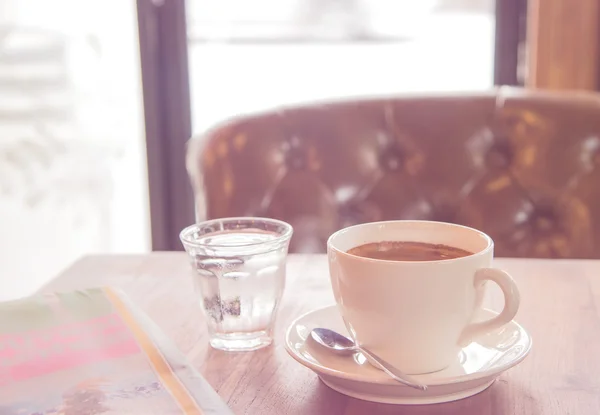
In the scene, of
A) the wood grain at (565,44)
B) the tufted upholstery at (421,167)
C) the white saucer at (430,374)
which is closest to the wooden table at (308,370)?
the white saucer at (430,374)

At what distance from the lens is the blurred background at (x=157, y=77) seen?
1906 millimetres

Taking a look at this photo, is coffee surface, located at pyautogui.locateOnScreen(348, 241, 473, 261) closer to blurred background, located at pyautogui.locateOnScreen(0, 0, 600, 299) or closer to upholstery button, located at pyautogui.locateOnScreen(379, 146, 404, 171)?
upholstery button, located at pyautogui.locateOnScreen(379, 146, 404, 171)

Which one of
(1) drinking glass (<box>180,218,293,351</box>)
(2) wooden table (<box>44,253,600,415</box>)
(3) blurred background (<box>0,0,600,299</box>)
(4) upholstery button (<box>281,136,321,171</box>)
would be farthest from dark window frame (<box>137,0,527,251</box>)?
(1) drinking glass (<box>180,218,293,351</box>)

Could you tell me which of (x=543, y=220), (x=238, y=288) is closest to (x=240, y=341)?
(x=238, y=288)

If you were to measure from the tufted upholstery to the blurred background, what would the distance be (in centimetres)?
64

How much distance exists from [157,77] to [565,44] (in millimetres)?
1031

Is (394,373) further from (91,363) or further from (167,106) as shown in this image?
(167,106)

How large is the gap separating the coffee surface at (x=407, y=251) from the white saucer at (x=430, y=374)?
66 mm

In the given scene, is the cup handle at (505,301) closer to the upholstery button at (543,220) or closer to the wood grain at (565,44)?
the upholstery button at (543,220)

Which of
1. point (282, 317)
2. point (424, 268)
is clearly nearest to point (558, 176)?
point (282, 317)

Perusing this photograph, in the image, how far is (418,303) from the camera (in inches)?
19.8

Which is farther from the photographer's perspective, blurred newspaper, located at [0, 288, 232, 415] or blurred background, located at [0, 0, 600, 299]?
blurred background, located at [0, 0, 600, 299]

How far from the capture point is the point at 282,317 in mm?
695

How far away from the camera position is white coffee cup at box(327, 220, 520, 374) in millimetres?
500
